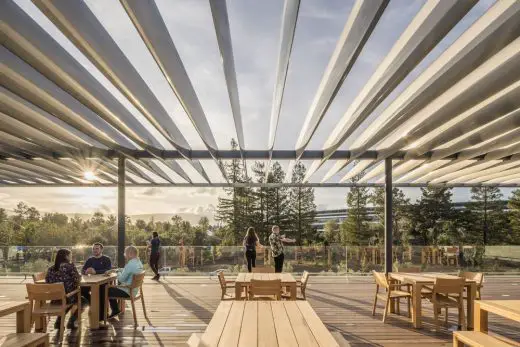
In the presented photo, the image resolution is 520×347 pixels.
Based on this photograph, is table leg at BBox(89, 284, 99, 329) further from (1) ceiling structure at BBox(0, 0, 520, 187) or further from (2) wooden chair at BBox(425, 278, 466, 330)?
(2) wooden chair at BBox(425, 278, 466, 330)

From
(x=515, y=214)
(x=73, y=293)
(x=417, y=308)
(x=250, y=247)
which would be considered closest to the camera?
(x=73, y=293)

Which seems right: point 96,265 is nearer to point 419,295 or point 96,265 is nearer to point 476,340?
point 419,295

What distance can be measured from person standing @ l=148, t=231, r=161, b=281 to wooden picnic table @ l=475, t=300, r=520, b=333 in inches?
340

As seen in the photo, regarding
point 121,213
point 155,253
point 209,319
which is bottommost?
point 209,319

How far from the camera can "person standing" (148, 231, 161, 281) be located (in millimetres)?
11320

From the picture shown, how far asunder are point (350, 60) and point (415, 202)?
3548 centimetres

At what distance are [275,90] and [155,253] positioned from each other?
27.6ft

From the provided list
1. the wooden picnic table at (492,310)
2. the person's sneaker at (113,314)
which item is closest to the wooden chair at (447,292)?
the wooden picnic table at (492,310)

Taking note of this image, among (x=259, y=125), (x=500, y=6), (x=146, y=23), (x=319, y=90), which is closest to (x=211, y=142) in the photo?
(x=259, y=125)

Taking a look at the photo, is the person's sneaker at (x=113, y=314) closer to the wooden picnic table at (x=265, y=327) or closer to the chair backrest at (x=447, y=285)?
the wooden picnic table at (x=265, y=327)

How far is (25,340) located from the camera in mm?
3814

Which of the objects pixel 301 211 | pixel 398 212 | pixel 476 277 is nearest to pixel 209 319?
pixel 476 277

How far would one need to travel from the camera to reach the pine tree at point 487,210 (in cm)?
3378

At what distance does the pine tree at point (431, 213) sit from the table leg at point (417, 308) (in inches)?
1235
